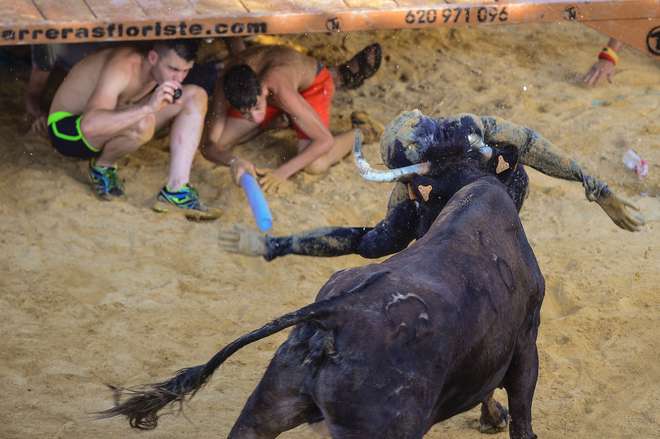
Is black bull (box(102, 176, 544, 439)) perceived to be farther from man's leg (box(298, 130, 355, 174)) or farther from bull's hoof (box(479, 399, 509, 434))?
man's leg (box(298, 130, 355, 174))

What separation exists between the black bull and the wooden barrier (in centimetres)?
299

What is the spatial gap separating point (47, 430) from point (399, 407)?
1.94 m

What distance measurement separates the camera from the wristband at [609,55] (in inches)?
347

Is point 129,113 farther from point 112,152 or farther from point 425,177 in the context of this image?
point 425,177

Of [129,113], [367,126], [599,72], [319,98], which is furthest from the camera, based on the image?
[599,72]

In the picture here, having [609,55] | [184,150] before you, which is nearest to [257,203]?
[184,150]

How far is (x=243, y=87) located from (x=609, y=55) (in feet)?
10.3

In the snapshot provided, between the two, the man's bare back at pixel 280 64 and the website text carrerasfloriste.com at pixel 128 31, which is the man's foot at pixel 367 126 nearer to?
the man's bare back at pixel 280 64

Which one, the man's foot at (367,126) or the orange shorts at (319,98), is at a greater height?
the orange shorts at (319,98)

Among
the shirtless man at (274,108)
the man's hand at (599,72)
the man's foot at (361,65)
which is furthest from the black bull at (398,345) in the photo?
the man's hand at (599,72)

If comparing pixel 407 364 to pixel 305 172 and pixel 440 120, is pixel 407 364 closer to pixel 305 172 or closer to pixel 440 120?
pixel 440 120

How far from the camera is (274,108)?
7.82 metres

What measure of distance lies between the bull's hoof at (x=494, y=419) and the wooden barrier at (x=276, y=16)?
2.80m

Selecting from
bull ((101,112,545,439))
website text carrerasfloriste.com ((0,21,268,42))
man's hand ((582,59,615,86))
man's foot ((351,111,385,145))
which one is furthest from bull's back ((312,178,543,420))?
man's hand ((582,59,615,86))
